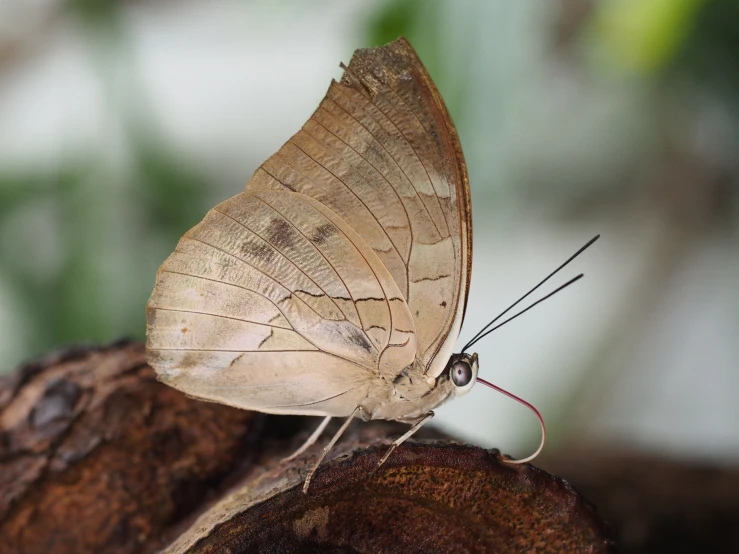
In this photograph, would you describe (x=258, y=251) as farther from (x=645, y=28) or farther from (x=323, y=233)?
(x=645, y=28)

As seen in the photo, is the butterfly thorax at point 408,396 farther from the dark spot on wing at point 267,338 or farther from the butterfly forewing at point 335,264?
the dark spot on wing at point 267,338

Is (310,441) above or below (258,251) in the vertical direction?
below

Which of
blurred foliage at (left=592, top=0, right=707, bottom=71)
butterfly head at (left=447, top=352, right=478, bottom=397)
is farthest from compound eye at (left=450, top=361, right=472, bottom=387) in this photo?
blurred foliage at (left=592, top=0, right=707, bottom=71)

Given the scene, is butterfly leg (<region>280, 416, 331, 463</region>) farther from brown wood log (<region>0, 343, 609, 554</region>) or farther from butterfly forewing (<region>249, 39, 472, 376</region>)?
butterfly forewing (<region>249, 39, 472, 376</region>)

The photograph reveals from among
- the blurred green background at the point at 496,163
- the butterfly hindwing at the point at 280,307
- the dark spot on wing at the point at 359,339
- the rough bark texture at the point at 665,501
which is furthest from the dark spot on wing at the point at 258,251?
the blurred green background at the point at 496,163

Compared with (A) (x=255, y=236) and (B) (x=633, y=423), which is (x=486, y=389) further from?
(A) (x=255, y=236)

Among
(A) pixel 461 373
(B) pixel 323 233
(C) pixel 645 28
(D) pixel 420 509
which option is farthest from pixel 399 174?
(C) pixel 645 28

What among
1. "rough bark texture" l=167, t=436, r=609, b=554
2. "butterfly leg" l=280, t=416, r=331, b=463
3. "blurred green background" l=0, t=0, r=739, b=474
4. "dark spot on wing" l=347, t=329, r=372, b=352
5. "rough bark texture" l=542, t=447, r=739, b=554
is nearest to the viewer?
"rough bark texture" l=167, t=436, r=609, b=554
